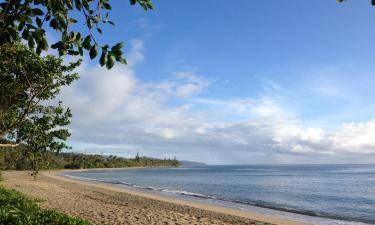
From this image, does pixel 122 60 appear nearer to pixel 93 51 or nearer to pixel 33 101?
pixel 93 51

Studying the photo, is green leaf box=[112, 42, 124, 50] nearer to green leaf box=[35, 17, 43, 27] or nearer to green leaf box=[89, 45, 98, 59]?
green leaf box=[89, 45, 98, 59]

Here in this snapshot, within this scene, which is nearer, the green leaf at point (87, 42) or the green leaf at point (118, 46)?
the green leaf at point (118, 46)

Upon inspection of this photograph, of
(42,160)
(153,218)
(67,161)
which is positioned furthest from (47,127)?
(67,161)

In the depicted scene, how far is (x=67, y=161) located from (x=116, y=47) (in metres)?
184

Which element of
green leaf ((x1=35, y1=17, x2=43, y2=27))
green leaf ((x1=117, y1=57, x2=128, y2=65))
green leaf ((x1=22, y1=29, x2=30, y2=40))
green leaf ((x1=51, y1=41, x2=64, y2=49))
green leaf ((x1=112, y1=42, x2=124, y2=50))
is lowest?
green leaf ((x1=117, y1=57, x2=128, y2=65))

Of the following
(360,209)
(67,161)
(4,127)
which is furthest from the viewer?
(67,161)

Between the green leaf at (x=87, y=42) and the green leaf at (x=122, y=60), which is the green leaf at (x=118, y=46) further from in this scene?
the green leaf at (x=87, y=42)

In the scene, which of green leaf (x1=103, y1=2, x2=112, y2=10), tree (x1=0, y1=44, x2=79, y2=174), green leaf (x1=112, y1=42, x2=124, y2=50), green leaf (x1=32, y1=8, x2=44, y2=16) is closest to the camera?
green leaf (x1=112, y1=42, x2=124, y2=50)

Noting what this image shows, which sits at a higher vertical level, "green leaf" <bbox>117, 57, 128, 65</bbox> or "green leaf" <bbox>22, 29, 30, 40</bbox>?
"green leaf" <bbox>22, 29, 30, 40</bbox>

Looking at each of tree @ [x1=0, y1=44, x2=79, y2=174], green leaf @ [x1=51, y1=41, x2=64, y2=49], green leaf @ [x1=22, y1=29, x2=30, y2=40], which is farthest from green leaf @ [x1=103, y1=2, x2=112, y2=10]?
tree @ [x1=0, y1=44, x2=79, y2=174]

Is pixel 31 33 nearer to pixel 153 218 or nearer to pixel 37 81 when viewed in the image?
pixel 37 81

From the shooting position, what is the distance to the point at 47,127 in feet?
61.1

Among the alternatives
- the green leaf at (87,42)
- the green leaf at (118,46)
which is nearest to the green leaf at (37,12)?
the green leaf at (87,42)

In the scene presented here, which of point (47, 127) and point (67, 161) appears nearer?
point (47, 127)
